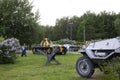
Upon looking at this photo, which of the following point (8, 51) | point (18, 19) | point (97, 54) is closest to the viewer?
point (97, 54)

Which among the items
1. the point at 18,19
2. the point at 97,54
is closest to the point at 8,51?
the point at 97,54

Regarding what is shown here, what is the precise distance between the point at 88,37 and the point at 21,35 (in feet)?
92.8

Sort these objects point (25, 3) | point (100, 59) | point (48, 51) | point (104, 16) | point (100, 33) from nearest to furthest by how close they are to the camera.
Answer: point (100, 59)
point (48, 51)
point (25, 3)
point (100, 33)
point (104, 16)

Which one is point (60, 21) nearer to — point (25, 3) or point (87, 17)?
point (87, 17)

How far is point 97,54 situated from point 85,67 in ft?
2.91

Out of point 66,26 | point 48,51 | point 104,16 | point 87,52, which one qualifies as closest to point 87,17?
point 104,16

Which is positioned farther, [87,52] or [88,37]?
[88,37]

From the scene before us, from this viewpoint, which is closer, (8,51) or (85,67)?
(85,67)

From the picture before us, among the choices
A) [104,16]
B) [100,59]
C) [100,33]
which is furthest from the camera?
[104,16]

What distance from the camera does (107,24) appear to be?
73.4 m

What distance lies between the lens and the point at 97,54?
1117 cm

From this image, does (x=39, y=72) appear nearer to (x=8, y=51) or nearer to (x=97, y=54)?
(x=97, y=54)

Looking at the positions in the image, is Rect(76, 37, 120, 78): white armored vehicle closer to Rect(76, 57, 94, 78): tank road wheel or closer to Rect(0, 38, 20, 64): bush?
Rect(76, 57, 94, 78): tank road wheel

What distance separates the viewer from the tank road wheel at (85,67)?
38.0 ft
